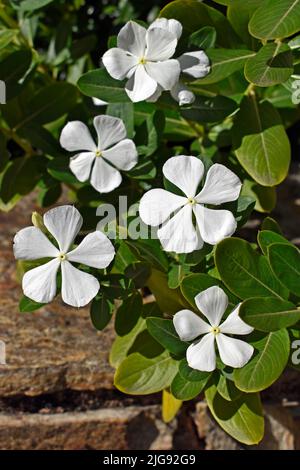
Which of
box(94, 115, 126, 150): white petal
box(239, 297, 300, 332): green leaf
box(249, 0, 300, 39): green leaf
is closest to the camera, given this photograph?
box(239, 297, 300, 332): green leaf

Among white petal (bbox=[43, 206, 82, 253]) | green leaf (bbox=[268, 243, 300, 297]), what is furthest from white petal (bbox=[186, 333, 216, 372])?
white petal (bbox=[43, 206, 82, 253])

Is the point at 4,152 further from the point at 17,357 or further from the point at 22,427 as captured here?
the point at 22,427

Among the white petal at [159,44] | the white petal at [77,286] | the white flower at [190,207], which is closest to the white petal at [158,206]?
the white flower at [190,207]

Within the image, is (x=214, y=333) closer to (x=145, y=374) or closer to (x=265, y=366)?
(x=265, y=366)

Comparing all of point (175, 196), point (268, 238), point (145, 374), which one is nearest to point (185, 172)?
point (175, 196)

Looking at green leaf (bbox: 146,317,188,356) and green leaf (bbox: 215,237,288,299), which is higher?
green leaf (bbox: 215,237,288,299)

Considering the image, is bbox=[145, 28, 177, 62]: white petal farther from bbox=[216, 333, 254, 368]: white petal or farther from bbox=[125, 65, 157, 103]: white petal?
bbox=[216, 333, 254, 368]: white petal
